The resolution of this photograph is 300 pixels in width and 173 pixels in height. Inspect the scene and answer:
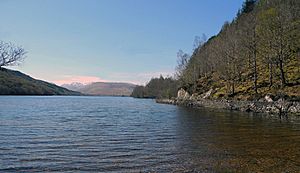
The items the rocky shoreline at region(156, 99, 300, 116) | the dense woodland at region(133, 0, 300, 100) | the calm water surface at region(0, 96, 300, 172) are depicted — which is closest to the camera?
the calm water surface at region(0, 96, 300, 172)

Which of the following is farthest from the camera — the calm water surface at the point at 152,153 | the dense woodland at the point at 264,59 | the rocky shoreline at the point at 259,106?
the dense woodland at the point at 264,59

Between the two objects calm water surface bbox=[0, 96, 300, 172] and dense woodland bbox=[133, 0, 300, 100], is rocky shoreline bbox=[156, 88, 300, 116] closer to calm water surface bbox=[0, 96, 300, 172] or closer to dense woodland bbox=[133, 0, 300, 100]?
dense woodland bbox=[133, 0, 300, 100]

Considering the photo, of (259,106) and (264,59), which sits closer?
(259,106)

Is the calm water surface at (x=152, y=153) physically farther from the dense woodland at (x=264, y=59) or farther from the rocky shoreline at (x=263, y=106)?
the dense woodland at (x=264, y=59)

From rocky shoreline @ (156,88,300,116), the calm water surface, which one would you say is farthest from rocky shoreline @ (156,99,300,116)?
the calm water surface

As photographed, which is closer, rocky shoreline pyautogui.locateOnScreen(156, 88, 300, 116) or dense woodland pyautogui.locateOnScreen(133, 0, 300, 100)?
rocky shoreline pyautogui.locateOnScreen(156, 88, 300, 116)

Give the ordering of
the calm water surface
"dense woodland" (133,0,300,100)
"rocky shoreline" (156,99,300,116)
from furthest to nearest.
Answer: "dense woodland" (133,0,300,100)
"rocky shoreline" (156,99,300,116)
the calm water surface

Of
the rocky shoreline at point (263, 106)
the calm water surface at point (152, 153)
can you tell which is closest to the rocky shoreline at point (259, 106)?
the rocky shoreline at point (263, 106)

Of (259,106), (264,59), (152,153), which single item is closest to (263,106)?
(259,106)

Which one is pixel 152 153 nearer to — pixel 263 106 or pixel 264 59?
pixel 263 106

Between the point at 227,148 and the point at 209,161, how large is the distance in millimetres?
4194

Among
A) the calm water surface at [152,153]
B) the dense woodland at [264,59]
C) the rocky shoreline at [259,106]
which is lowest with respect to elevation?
the calm water surface at [152,153]

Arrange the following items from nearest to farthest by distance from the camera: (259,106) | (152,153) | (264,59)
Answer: (152,153)
(259,106)
(264,59)

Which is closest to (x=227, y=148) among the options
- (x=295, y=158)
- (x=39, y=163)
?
(x=295, y=158)
